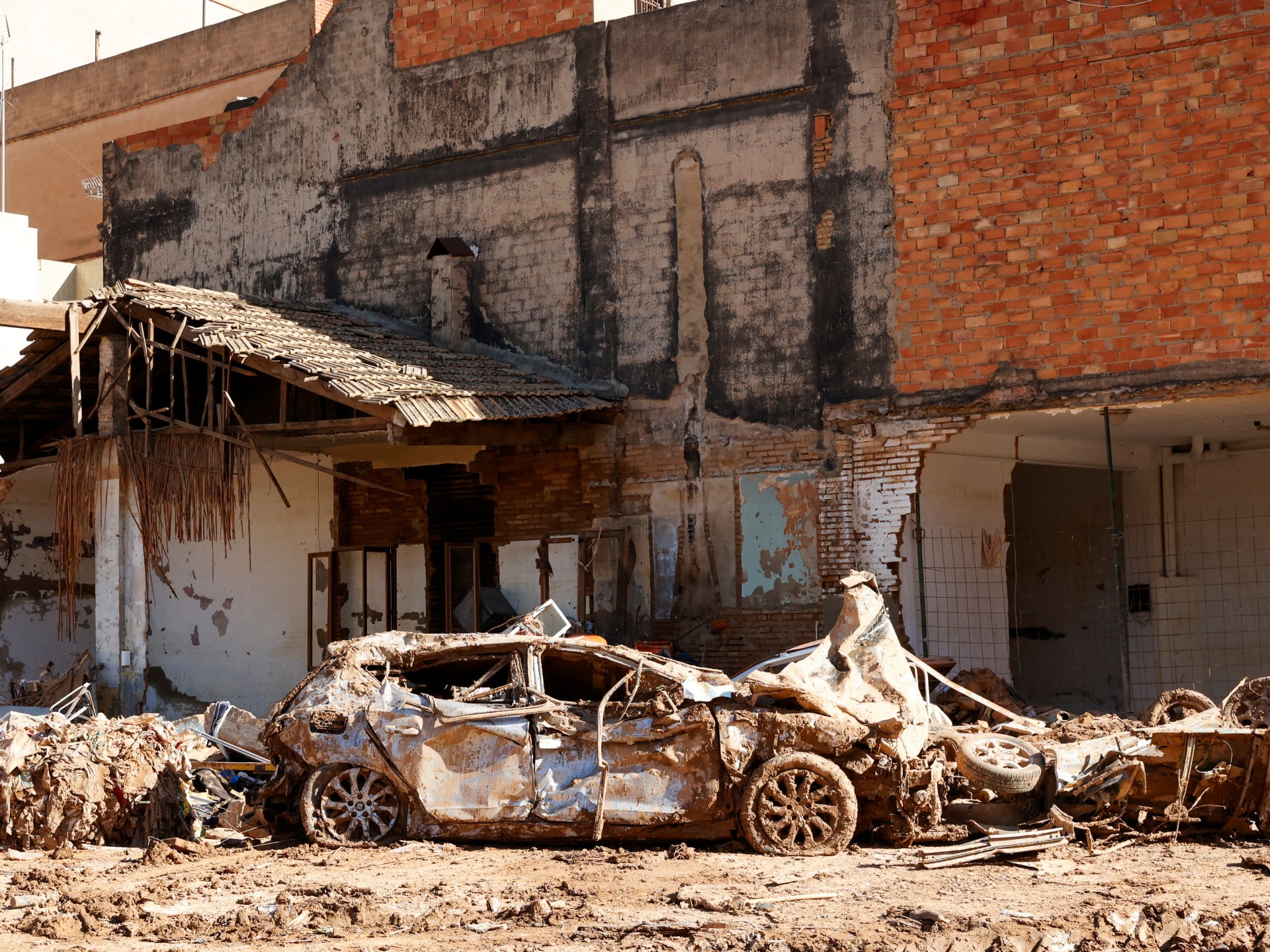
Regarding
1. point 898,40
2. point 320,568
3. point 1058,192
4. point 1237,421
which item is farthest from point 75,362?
point 1237,421

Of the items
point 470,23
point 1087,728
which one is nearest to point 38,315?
point 470,23

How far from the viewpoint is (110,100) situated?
29734 millimetres

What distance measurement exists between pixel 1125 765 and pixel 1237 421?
830 centimetres

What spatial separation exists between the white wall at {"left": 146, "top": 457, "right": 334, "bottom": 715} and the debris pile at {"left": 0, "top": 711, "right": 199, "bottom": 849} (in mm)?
7197

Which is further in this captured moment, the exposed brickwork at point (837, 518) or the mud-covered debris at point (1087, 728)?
the exposed brickwork at point (837, 518)

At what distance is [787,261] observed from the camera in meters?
16.1

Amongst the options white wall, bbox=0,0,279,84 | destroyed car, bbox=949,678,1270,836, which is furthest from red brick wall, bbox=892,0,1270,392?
white wall, bbox=0,0,279,84

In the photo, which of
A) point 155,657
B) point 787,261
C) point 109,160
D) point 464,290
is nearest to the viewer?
point 787,261

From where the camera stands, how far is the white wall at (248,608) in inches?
732

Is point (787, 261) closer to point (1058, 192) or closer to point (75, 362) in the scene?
point (1058, 192)

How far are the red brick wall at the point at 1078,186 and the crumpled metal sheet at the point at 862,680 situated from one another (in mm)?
4582

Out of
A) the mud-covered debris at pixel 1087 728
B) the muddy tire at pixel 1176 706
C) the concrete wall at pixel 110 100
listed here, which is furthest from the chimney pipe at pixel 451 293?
the concrete wall at pixel 110 100

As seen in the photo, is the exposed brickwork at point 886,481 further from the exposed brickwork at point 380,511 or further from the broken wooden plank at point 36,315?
the broken wooden plank at point 36,315

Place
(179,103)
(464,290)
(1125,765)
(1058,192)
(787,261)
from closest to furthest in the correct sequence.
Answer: (1125,765)
(1058,192)
(787,261)
(464,290)
(179,103)
